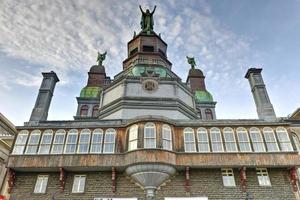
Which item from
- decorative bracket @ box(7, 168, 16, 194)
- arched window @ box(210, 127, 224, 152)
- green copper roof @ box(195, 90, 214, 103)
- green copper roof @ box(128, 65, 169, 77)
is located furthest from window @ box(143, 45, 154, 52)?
decorative bracket @ box(7, 168, 16, 194)

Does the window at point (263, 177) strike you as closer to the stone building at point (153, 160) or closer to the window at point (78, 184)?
the stone building at point (153, 160)

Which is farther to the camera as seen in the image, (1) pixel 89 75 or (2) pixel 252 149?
(1) pixel 89 75

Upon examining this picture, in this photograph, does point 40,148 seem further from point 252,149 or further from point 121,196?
point 252,149

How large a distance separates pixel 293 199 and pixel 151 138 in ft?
43.4

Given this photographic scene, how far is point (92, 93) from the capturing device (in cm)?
4378

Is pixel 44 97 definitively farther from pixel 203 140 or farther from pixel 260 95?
pixel 260 95

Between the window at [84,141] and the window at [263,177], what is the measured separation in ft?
51.3

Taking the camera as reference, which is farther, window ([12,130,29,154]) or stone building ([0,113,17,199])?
stone building ([0,113,17,199])

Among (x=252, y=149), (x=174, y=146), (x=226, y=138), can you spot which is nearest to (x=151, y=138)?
(x=174, y=146)

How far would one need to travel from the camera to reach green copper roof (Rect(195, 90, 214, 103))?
4580 centimetres

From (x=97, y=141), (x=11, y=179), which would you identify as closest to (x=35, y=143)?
(x=11, y=179)

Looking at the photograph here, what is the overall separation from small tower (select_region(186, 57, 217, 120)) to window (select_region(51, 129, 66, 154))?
26.3 m

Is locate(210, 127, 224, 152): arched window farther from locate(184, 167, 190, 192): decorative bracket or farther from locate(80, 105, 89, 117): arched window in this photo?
locate(80, 105, 89, 117): arched window

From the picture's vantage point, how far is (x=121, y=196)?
2075 cm
